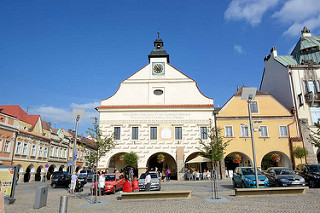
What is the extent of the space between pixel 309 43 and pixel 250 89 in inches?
1021

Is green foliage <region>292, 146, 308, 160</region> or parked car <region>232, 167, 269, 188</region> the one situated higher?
green foliage <region>292, 146, 308, 160</region>

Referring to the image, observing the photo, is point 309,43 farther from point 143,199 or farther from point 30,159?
point 30,159

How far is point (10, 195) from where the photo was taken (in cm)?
1305

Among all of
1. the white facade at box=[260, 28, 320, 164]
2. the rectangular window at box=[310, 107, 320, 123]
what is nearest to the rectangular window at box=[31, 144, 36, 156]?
the white facade at box=[260, 28, 320, 164]

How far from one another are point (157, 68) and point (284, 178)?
21.5 meters

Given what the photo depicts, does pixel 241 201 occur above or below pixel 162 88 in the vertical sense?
below

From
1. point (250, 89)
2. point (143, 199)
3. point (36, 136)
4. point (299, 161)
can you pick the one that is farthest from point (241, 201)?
point (36, 136)

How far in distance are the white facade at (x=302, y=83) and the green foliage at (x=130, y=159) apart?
19.6 meters

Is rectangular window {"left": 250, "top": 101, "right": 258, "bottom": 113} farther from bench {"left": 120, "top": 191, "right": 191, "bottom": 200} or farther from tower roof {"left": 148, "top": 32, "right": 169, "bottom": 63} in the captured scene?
bench {"left": 120, "top": 191, "right": 191, "bottom": 200}

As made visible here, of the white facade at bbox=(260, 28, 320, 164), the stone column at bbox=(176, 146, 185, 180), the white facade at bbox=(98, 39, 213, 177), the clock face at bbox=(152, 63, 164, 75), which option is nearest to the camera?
the stone column at bbox=(176, 146, 185, 180)

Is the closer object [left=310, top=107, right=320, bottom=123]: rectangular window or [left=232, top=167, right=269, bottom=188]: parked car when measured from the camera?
[left=232, top=167, right=269, bottom=188]: parked car

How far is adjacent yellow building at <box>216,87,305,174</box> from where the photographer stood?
28.9m

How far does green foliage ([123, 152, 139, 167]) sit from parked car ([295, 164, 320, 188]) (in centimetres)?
1686

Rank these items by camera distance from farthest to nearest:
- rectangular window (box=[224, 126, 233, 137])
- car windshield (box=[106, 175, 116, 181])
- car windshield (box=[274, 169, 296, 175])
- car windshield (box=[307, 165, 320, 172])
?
1. rectangular window (box=[224, 126, 233, 137])
2. car windshield (box=[106, 175, 116, 181])
3. car windshield (box=[307, 165, 320, 172])
4. car windshield (box=[274, 169, 296, 175])
